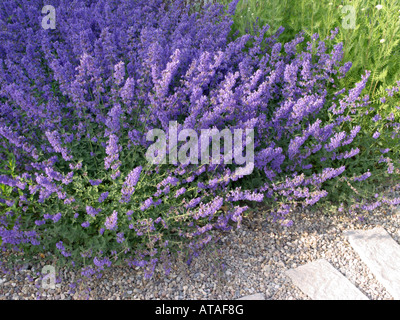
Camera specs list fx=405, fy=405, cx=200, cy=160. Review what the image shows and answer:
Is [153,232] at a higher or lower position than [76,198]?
lower

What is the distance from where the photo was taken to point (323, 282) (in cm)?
264

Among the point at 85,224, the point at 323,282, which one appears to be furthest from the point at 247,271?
the point at 85,224

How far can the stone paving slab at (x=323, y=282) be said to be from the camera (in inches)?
101

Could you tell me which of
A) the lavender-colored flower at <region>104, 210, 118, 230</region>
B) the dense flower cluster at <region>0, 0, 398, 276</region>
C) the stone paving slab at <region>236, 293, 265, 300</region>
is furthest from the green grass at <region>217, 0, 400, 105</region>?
the lavender-colored flower at <region>104, 210, 118, 230</region>

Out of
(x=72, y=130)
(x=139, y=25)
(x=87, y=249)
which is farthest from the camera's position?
(x=139, y=25)

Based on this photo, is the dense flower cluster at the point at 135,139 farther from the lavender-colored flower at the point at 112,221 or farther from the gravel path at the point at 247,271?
the gravel path at the point at 247,271

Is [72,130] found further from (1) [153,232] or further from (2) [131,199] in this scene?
(1) [153,232]

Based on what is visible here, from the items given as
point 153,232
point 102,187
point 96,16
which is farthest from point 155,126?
point 96,16

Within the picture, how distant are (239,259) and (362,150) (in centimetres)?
155

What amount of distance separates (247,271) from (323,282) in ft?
1.63

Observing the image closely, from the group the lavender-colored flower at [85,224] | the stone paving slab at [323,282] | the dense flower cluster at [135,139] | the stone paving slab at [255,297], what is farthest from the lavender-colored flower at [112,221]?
the stone paving slab at [323,282]

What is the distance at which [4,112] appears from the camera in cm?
270

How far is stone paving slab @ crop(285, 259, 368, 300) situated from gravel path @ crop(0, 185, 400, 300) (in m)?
0.05

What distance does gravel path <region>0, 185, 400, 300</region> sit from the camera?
2533mm
